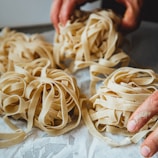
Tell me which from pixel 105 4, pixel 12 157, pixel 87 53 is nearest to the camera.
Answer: pixel 12 157

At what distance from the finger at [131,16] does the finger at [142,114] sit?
0.41 m

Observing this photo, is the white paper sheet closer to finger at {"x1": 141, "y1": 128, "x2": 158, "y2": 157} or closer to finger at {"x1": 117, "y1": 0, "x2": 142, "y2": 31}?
finger at {"x1": 141, "y1": 128, "x2": 158, "y2": 157}

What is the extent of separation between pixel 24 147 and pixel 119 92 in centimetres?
26

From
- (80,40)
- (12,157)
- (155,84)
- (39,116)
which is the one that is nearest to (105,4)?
(80,40)

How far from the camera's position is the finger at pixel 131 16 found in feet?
3.25

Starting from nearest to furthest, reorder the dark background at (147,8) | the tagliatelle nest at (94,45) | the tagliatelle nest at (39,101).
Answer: the tagliatelle nest at (39,101) < the tagliatelle nest at (94,45) < the dark background at (147,8)

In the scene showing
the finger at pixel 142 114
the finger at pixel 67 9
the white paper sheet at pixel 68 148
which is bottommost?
the white paper sheet at pixel 68 148

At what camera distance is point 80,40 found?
3.12ft

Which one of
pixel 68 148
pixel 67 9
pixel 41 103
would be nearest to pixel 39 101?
pixel 41 103

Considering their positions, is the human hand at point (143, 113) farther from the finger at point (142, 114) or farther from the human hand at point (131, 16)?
the human hand at point (131, 16)

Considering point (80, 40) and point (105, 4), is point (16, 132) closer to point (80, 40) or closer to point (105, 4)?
point (80, 40)

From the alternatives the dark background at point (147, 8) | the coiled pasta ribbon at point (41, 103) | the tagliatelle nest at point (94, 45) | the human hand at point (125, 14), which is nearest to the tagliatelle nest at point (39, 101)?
the coiled pasta ribbon at point (41, 103)

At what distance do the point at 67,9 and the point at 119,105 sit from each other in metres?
0.43

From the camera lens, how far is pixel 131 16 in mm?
990
